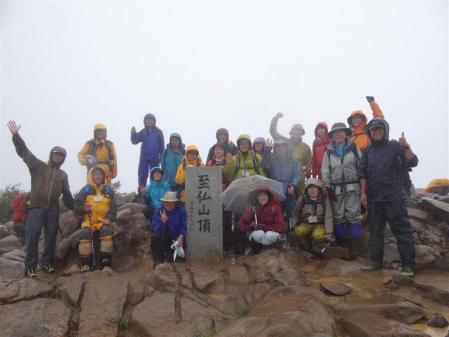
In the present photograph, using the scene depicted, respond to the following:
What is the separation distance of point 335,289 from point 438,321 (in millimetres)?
1583

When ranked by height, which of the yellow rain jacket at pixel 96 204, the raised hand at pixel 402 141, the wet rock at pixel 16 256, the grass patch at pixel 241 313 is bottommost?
the grass patch at pixel 241 313

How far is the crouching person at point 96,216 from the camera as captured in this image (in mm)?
7410

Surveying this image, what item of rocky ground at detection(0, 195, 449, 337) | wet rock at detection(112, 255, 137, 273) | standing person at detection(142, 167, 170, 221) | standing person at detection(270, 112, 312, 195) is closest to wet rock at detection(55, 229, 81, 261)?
rocky ground at detection(0, 195, 449, 337)

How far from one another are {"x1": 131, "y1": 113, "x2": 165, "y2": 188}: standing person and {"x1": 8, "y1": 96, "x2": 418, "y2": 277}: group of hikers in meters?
0.79

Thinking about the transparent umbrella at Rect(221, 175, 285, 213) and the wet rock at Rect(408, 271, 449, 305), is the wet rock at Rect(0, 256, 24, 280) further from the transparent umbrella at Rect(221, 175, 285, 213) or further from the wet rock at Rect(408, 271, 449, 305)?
the wet rock at Rect(408, 271, 449, 305)

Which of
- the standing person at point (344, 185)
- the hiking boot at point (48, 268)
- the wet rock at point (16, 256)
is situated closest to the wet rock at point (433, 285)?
the standing person at point (344, 185)

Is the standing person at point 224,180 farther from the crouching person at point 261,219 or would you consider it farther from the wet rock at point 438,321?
the wet rock at point 438,321

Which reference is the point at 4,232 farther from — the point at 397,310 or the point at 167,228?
the point at 397,310

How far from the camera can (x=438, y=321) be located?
495 centimetres

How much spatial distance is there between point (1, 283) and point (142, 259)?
2.91 meters

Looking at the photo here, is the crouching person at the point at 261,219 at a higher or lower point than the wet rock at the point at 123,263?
higher

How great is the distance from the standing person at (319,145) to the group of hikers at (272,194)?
27 millimetres

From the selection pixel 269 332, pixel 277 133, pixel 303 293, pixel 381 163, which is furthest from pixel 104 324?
pixel 277 133

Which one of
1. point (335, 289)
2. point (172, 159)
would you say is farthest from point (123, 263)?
point (335, 289)
